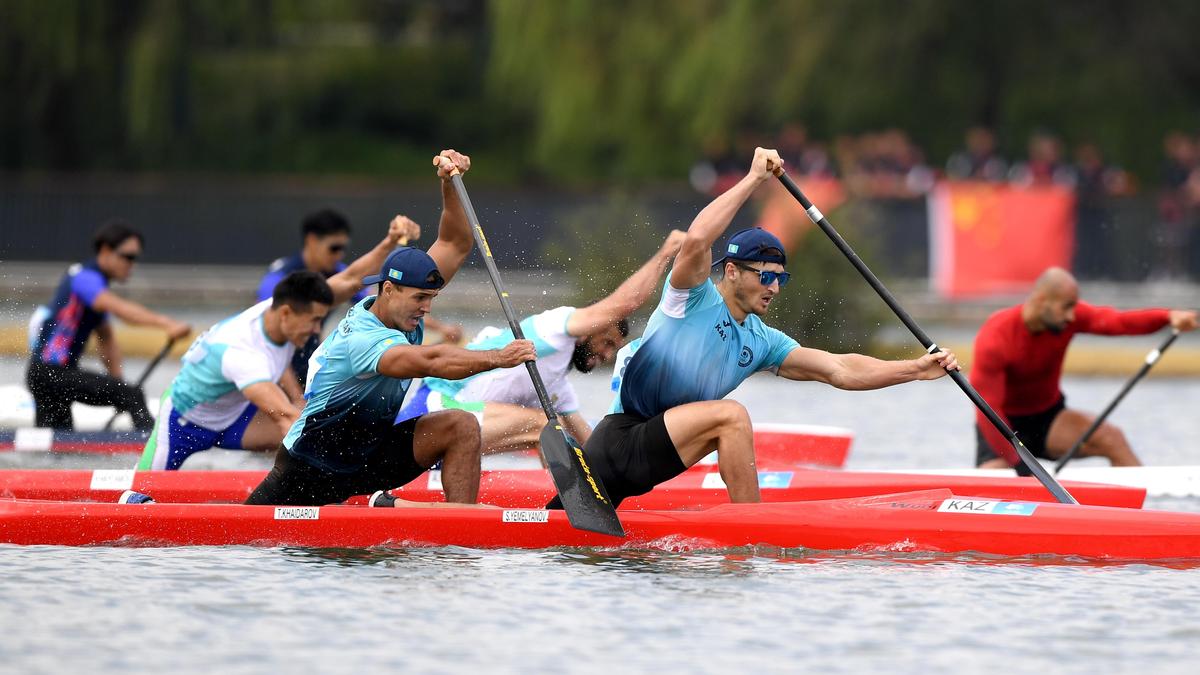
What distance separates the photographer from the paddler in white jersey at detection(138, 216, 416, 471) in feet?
35.0

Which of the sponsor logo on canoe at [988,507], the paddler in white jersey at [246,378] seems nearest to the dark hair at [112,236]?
the paddler in white jersey at [246,378]

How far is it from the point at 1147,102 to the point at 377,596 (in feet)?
79.1

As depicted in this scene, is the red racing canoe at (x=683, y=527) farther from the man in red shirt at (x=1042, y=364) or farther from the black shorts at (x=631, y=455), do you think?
the man in red shirt at (x=1042, y=364)

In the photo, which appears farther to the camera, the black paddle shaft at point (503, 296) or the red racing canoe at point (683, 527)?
the black paddle shaft at point (503, 296)

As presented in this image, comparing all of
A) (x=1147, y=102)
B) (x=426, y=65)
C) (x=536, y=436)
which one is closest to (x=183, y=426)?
(x=536, y=436)

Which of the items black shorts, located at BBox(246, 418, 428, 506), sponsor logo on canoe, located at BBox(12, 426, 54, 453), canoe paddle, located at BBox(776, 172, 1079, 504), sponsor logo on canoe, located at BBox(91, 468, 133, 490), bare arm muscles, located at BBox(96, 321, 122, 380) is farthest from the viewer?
bare arm muscles, located at BBox(96, 321, 122, 380)

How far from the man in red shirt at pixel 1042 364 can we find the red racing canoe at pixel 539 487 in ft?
2.44

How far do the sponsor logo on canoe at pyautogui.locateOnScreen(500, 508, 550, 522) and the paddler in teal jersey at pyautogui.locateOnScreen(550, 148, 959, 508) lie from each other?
12.5 inches

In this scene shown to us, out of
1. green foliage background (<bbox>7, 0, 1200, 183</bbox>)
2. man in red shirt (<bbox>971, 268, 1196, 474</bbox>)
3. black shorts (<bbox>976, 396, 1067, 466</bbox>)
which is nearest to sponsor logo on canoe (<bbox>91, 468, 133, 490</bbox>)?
man in red shirt (<bbox>971, 268, 1196, 474</bbox>)

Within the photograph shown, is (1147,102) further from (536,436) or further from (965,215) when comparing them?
(536,436)

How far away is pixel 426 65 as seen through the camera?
37281 millimetres

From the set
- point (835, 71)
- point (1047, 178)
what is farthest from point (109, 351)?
point (835, 71)

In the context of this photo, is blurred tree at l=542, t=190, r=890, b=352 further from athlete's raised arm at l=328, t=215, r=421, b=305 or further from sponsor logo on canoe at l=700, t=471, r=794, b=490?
sponsor logo on canoe at l=700, t=471, r=794, b=490

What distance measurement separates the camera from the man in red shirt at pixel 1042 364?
11586 mm
